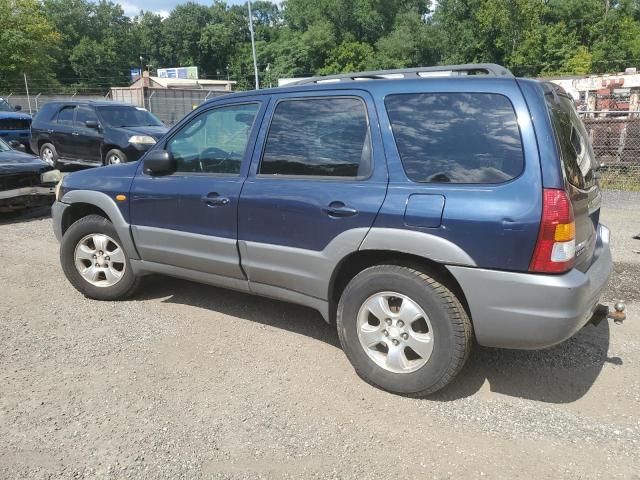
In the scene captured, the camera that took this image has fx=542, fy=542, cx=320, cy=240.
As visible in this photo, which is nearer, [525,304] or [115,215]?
[525,304]

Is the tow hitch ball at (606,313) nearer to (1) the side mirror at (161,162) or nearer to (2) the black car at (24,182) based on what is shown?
(1) the side mirror at (161,162)

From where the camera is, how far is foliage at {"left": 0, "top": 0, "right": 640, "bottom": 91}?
60.3m

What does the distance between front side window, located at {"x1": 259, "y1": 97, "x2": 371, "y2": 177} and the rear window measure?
1.07m

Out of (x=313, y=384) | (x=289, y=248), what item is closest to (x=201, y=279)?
(x=289, y=248)

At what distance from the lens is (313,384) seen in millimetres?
3496

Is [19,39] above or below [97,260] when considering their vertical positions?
above

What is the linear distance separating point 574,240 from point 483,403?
1.12m

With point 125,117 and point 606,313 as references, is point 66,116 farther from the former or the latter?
point 606,313

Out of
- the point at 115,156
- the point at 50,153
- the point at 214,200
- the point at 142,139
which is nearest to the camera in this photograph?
the point at 214,200

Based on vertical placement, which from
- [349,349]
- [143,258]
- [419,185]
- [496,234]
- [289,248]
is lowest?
[349,349]

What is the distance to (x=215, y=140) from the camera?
4113 millimetres

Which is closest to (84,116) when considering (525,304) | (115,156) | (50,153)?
(50,153)

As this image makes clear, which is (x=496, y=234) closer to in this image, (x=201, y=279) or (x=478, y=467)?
(x=478, y=467)

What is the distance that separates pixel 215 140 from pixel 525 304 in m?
2.51
